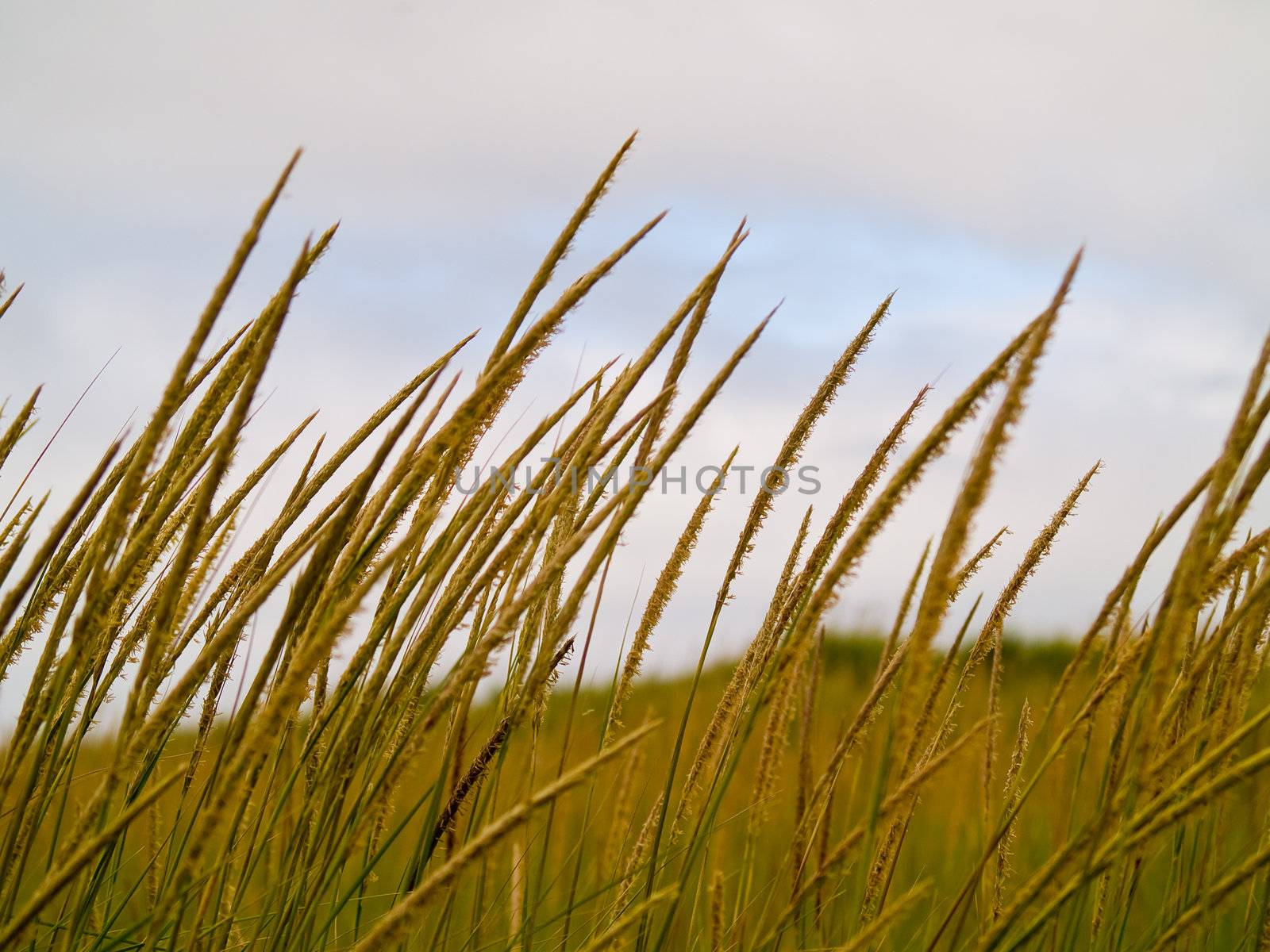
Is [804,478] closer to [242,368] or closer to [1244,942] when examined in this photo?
[242,368]

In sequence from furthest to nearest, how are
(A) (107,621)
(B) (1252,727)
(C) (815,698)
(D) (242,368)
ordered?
(C) (815,698) < (A) (107,621) < (D) (242,368) < (B) (1252,727)

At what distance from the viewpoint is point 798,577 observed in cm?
120

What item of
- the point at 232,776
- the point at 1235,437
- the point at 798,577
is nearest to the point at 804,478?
the point at 798,577

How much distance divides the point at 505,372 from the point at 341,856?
0.50 m

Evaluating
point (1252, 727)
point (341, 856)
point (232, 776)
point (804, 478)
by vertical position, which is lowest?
point (341, 856)

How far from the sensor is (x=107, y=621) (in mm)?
1229

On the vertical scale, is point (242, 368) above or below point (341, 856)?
above

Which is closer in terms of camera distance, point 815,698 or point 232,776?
point 232,776

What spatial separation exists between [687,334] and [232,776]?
648 mm

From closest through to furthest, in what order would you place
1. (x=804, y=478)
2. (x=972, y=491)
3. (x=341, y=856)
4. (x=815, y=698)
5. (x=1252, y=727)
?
(x=972, y=491) < (x=1252, y=727) < (x=341, y=856) < (x=804, y=478) < (x=815, y=698)

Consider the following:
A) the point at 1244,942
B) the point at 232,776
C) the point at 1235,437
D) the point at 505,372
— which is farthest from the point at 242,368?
the point at 1244,942

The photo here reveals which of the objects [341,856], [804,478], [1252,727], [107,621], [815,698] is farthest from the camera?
[815,698]

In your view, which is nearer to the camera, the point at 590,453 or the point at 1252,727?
the point at 1252,727

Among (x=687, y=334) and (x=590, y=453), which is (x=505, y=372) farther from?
(x=687, y=334)
